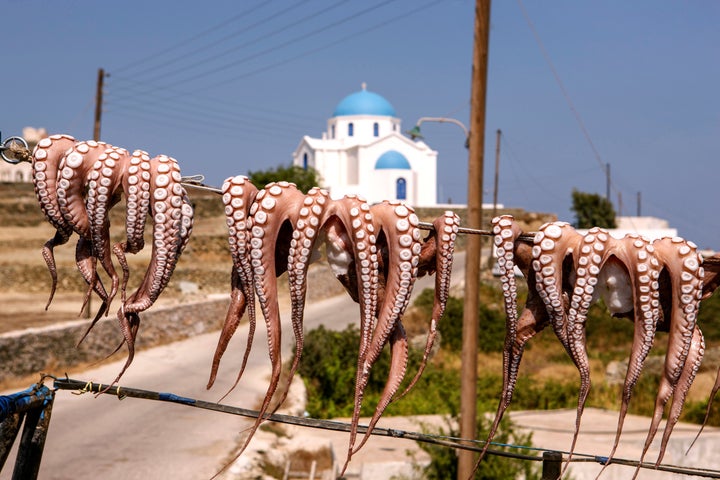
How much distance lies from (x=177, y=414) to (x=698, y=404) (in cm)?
984

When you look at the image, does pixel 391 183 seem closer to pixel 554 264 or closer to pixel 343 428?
pixel 343 428

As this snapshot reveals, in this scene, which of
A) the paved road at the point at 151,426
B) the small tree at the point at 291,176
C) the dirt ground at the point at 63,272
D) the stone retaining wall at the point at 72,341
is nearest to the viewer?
the paved road at the point at 151,426

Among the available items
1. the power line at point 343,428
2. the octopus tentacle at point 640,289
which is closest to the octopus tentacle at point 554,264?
the octopus tentacle at point 640,289

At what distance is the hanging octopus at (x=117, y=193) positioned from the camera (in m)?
2.80

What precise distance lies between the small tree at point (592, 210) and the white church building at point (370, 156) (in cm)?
1182

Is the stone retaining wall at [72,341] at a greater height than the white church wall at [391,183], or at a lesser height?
lesser

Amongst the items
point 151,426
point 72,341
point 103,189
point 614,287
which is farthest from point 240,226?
point 72,341

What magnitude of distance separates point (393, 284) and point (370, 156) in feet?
201

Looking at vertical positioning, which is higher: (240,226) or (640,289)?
(240,226)

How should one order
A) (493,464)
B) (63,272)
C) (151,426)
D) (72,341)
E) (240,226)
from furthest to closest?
(63,272)
(72,341)
(151,426)
(493,464)
(240,226)

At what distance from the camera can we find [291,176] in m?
56.8

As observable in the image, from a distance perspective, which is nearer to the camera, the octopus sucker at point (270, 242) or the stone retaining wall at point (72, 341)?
the octopus sucker at point (270, 242)

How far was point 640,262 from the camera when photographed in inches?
105

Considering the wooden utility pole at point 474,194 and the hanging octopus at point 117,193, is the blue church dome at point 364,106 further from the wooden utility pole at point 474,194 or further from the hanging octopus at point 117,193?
the hanging octopus at point 117,193
